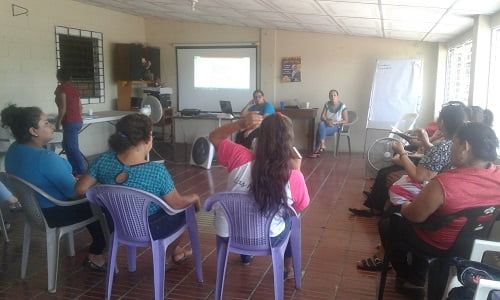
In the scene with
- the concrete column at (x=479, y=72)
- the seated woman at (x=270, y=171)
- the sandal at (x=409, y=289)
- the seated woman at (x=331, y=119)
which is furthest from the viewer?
the seated woman at (x=331, y=119)

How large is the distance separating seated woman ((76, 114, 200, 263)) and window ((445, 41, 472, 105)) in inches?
170

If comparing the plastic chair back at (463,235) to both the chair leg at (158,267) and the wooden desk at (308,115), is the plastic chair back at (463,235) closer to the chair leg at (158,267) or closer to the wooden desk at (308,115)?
the chair leg at (158,267)

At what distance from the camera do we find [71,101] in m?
5.63

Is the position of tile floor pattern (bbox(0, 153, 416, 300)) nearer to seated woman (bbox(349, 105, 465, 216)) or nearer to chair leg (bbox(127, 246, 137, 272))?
chair leg (bbox(127, 246, 137, 272))

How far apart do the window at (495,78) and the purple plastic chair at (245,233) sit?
2.91m

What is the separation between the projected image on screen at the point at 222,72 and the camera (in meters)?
8.66

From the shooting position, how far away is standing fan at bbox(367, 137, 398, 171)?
575cm

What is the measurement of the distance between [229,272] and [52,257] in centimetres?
115

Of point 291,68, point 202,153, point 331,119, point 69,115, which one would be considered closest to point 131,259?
point 69,115

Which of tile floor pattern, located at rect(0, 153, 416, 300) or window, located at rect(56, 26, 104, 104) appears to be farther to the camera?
window, located at rect(56, 26, 104, 104)

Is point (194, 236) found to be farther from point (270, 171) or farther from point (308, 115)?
point (308, 115)

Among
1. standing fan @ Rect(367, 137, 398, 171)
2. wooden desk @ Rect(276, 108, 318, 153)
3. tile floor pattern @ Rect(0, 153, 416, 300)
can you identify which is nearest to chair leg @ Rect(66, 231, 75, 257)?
tile floor pattern @ Rect(0, 153, 416, 300)

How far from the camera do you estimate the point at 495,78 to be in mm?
4398

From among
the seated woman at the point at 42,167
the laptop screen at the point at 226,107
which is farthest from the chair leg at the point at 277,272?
the laptop screen at the point at 226,107
